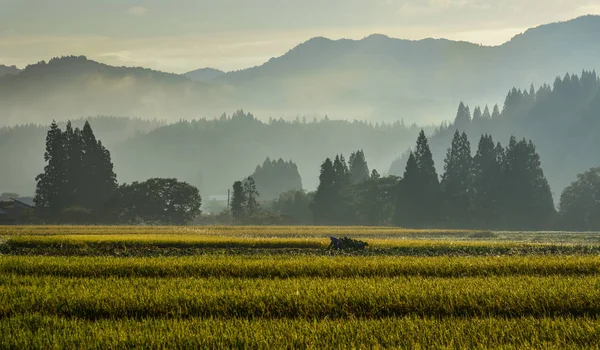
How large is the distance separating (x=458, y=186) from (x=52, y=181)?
7058 centimetres

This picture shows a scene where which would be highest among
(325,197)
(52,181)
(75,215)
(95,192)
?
(52,181)

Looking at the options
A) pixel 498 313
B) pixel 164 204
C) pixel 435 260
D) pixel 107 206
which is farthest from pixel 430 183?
pixel 498 313

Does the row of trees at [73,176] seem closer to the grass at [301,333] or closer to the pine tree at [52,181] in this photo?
the pine tree at [52,181]

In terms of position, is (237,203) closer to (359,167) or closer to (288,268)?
(359,167)

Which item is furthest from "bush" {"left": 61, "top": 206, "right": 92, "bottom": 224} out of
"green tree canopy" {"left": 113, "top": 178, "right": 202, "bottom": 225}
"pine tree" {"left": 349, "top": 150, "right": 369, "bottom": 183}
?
"pine tree" {"left": 349, "top": 150, "right": 369, "bottom": 183}

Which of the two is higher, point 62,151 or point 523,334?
point 62,151

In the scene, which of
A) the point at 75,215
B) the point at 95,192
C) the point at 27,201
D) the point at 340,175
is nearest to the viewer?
the point at 75,215

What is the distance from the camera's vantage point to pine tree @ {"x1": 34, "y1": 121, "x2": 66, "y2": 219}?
4877 inches

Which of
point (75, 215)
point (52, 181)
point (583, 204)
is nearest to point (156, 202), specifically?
point (75, 215)

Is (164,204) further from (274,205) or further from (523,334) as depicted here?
(523,334)

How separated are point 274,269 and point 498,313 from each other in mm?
12209

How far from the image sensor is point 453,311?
20281 mm

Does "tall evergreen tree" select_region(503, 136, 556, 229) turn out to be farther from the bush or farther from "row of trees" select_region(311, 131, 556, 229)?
the bush

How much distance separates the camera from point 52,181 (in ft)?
415
